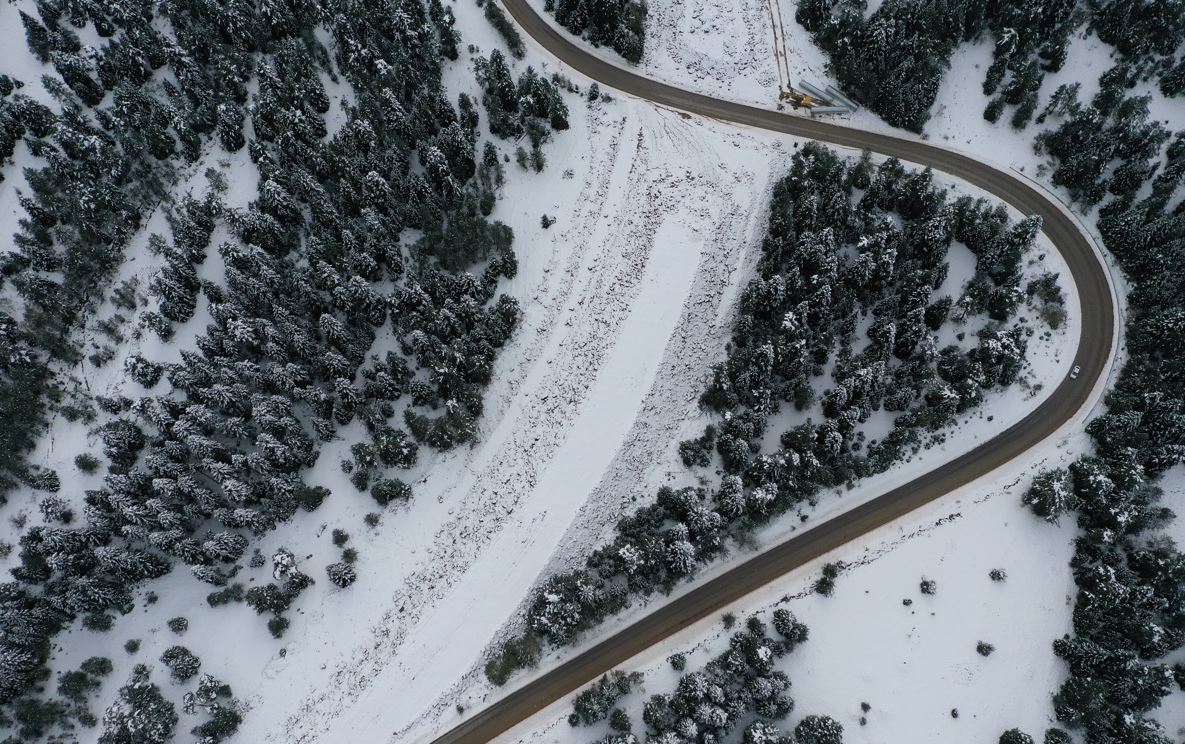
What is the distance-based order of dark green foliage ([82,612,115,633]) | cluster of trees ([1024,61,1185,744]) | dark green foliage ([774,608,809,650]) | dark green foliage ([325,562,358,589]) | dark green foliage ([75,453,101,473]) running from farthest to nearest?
dark green foliage ([75,453,101,473])
dark green foliage ([325,562,358,589])
dark green foliage ([82,612,115,633])
dark green foliage ([774,608,809,650])
cluster of trees ([1024,61,1185,744])

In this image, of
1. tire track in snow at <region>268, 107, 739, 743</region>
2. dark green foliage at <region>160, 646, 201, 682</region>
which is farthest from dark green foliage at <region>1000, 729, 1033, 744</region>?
dark green foliage at <region>160, 646, 201, 682</region>

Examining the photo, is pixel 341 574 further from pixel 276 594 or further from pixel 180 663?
pixel 180 663

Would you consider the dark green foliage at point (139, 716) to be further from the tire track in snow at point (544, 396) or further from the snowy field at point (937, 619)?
the snowy field at point (937, 619)

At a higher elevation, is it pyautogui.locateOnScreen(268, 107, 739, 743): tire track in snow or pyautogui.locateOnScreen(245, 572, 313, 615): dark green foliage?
pyautogui.locateOnScreen(268, 107, 739, 743): tire track in snow

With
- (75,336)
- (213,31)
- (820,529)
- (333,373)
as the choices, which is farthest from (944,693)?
(213,31)

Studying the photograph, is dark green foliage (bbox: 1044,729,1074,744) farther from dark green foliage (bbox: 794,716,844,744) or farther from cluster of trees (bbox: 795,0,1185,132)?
cluster of trees (bbox: 795,0,1185,132)

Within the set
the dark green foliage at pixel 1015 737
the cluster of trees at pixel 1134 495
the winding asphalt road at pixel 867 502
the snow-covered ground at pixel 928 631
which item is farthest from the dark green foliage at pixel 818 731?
the cluster of trees at pixel 1134 495
